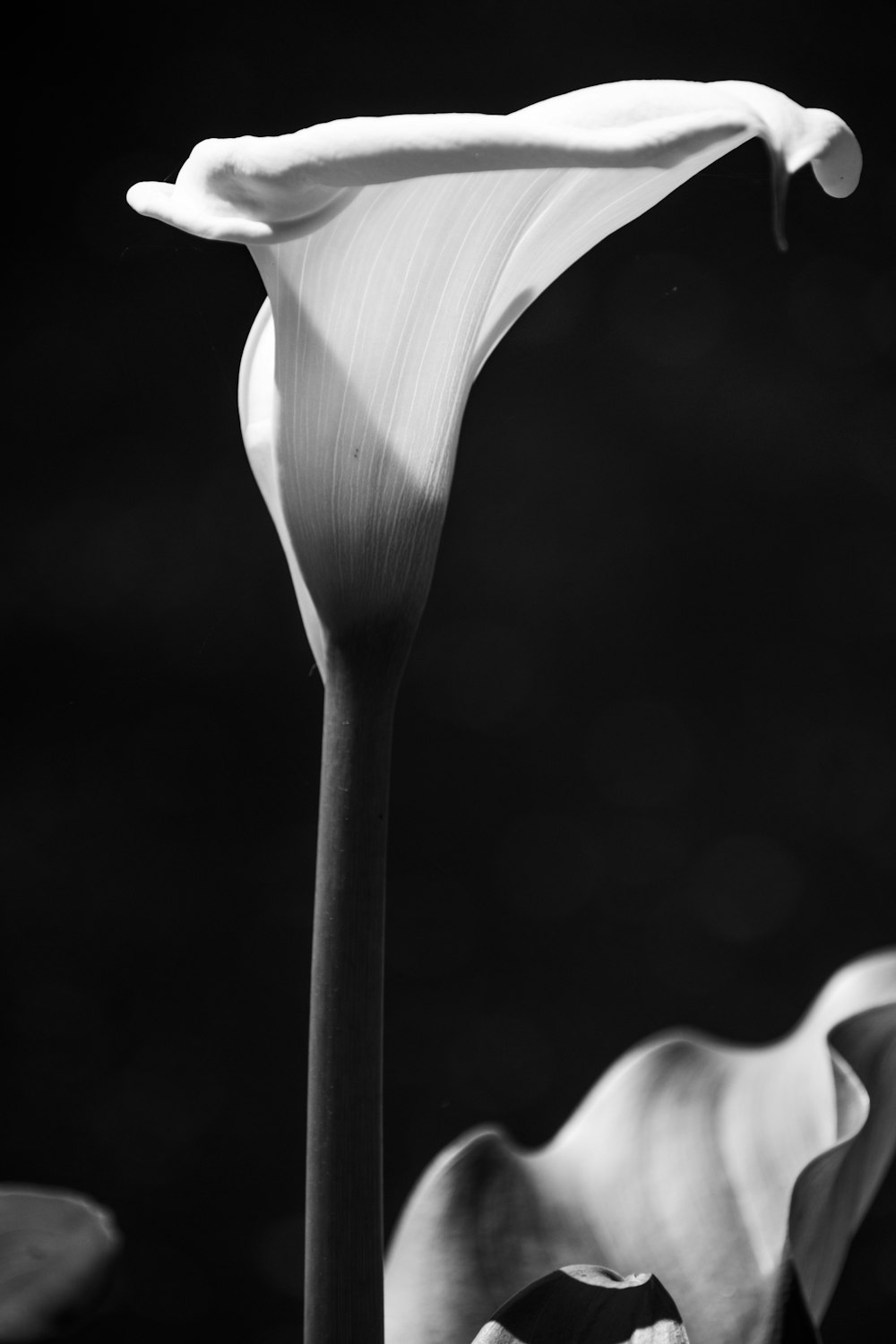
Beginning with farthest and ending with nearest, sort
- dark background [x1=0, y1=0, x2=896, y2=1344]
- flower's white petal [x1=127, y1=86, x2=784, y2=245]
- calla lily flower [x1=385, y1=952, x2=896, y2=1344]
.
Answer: dark background [x1=0, y1=0, x2=896, y2=1344], calla lily flower [x1=385, y1=952, x2=896, y2=1344], flower's white petal [x1=127, y1=86, x2=784, y2=245]

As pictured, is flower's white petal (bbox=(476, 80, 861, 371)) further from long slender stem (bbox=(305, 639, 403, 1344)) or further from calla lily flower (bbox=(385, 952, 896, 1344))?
calla lily flower (bbox=(385, 952, 896, 1344))

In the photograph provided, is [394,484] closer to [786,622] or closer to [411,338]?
[411,338]

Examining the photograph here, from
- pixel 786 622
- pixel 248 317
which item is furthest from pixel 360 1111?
pixel 786 622

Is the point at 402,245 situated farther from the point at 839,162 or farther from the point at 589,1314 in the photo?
the point at 589,1314

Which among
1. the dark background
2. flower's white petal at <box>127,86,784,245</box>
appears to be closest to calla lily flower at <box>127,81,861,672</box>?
flower's white petal at <box>127,86,784,245</box>

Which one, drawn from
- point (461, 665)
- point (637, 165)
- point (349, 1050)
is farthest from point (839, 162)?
point (461, 665)

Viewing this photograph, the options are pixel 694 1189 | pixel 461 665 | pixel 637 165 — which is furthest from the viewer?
pixel 461 665
